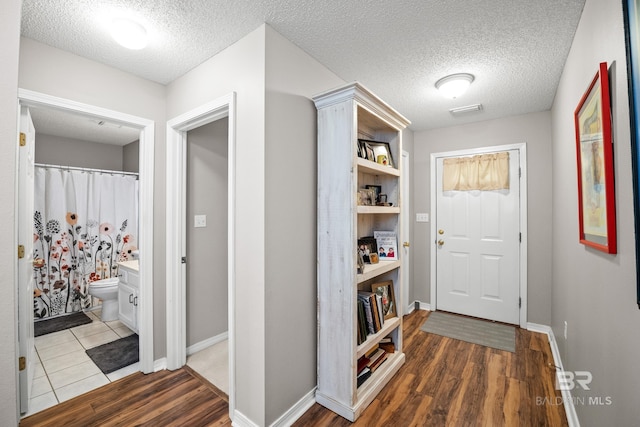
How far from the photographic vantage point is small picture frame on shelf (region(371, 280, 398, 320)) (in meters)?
2.29

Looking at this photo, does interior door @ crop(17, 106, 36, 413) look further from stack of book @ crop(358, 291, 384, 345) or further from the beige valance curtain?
the beige valance curtain

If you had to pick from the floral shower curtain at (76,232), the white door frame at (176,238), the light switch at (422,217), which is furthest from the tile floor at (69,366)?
the light switch at (422,217)

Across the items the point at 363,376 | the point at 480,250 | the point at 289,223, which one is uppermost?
the point at 289,223

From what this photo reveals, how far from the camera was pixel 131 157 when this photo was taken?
4.46 m

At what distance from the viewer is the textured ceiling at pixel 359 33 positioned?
1.51 metres

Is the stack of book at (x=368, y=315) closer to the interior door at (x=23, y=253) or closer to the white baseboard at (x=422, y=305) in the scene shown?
the white baseboard at (x=422, y=305)

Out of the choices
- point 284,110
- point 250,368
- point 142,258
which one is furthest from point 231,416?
point 284,110

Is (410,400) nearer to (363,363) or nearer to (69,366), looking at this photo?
(363,363)

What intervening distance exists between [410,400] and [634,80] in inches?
81.9

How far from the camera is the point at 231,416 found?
70.4 inches

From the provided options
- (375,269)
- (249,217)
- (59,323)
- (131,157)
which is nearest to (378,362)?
(375,269)

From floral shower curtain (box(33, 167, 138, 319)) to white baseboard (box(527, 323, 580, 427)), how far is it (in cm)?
516

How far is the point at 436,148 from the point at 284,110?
8.64 feet

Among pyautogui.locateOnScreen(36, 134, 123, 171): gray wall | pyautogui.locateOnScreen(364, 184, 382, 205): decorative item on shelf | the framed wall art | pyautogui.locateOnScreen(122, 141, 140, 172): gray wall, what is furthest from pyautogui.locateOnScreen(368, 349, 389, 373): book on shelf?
pyautogui.locateOnScreen(36, 134, 123, 171): gray wall
